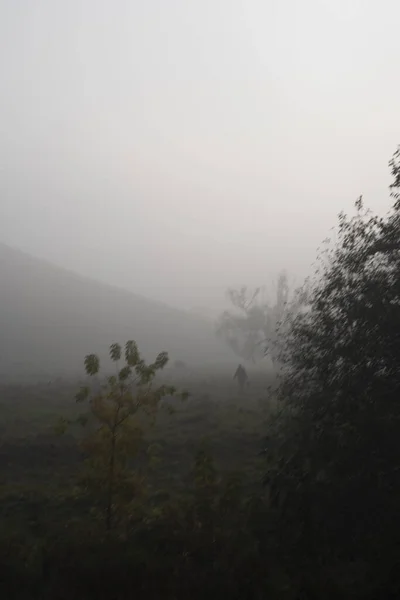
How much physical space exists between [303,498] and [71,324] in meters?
98.6

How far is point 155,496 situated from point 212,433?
8.20 m

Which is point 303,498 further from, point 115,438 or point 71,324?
point 71,324

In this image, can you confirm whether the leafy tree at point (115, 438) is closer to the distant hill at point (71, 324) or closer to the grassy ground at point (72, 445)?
Answer: the grassy ground at point (72, 445)

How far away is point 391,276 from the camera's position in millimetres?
8180

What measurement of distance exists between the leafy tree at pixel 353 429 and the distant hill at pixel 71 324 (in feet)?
172

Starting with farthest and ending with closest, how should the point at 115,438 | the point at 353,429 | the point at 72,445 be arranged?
the point at 72,445 < the point at 115,438 < the point at 353,429

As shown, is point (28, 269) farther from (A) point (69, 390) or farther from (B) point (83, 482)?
(B) point (83, 482)

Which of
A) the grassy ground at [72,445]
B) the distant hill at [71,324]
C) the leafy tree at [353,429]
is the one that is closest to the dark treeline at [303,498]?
the leafy tree at [353,429]

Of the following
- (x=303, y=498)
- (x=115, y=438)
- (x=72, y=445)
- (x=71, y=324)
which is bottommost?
(x=303, y=498)

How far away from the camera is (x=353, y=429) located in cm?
757

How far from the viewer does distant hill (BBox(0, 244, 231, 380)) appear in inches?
3123

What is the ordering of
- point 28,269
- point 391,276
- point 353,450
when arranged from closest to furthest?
point 353,450 < point 391,276 < point 28,269

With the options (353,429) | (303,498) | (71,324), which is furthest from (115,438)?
(71,324)

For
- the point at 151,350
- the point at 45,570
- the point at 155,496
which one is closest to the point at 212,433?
the point at 155,496
